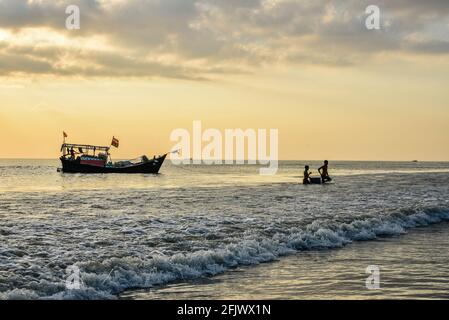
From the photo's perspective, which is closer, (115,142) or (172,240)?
(172,240)

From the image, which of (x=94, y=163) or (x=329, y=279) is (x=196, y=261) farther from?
(x=94, y=163)

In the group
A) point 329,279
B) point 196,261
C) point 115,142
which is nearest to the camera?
point 329,279

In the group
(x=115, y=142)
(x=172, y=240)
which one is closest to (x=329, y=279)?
(x=172, y=240)

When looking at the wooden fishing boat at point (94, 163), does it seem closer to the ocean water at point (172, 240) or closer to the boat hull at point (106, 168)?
the boat hull at point (106, 168)

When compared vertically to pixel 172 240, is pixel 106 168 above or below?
above

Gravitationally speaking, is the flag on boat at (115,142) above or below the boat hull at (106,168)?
above

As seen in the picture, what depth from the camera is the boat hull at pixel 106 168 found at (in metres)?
74.6

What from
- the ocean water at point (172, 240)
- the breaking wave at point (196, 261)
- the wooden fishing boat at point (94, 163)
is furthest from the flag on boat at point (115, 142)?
the breaking wave at point (196, 261)

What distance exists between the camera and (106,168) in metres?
74.4

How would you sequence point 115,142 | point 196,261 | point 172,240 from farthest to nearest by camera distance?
point 115,142
point 172,240
point 196,261

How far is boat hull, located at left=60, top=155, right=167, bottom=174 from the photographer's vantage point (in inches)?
2936

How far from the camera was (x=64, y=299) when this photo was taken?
9055 mm
